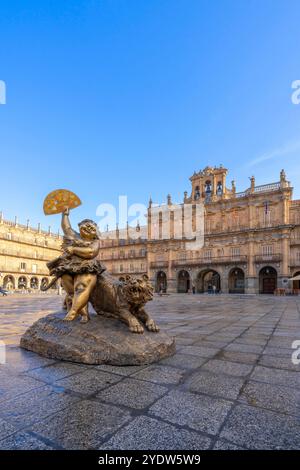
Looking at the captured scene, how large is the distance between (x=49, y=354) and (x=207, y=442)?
2.30 meters

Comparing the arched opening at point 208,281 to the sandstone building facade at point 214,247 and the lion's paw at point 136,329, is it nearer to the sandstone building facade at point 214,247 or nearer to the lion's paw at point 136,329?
the sandstone building facade at point 214,247

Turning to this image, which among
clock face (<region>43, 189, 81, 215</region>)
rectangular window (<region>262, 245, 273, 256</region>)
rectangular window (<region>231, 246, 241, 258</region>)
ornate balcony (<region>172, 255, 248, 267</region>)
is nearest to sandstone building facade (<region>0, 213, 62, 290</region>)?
ornate balcony (<region>172, 255, 248, 267</region>)

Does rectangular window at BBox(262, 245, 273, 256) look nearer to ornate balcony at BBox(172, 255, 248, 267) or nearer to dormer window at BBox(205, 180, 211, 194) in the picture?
ornate balcony at BBox(172, 255, 248, 267)

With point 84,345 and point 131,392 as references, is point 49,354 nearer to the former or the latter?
point 84,345

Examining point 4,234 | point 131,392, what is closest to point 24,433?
point 131,392

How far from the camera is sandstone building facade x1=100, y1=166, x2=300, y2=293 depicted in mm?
32812

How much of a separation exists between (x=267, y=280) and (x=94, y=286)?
3530cm

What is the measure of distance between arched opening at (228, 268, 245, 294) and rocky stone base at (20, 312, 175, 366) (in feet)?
117

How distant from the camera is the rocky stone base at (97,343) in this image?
2885 millimetres

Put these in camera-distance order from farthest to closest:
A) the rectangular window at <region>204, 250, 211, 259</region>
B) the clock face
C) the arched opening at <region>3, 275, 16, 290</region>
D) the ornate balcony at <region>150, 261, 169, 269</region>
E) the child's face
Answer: the arched opening at <region>3, 275, 16, 290</region>, the ornate balcony at <region>150, 261, 169, 269</region>, the rectangular window at <region>204, 250, 211, 259</region>, the clock face, the child's face

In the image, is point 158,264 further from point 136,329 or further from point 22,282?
point 136,329

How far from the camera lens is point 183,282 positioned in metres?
42.2


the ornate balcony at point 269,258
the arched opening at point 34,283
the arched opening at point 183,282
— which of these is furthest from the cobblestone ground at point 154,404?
the arched opening at point 34,283

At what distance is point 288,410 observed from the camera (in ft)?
6.23
